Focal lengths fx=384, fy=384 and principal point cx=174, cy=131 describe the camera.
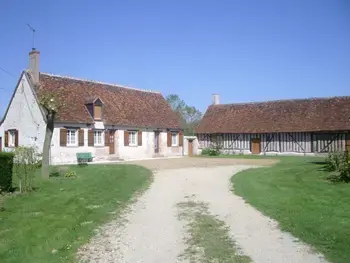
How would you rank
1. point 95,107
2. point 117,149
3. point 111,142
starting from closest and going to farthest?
point 95,107
point 111,142
point 117,149

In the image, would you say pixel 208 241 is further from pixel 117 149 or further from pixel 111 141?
pixel 117 149

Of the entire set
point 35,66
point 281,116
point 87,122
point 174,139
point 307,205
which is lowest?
point 307,205

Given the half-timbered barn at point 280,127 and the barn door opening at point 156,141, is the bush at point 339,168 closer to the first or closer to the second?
the half-timbered barn at point 280,127

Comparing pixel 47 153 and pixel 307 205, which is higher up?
pixel 47 153

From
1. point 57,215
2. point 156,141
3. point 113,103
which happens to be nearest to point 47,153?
point 57,215

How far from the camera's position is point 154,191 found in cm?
1256

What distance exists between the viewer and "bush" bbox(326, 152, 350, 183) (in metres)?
14.2

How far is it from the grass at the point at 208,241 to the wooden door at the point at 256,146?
26.1 m

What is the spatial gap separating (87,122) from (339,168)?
637 inches

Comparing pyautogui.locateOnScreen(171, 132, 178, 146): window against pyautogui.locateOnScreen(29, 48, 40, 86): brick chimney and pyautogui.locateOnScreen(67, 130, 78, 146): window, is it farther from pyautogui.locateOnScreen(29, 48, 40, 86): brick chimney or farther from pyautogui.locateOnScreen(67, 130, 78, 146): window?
pyautogui.locateOnScreen(29, 48, 40, 86): brick chimney

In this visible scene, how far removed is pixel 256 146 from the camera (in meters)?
34.6

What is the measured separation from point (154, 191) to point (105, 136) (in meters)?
15.5

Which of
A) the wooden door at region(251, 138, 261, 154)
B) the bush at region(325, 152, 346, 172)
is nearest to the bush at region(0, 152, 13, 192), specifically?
the bush at region(325, 152, 346, 172)

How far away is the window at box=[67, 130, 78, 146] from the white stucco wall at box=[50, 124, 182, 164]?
288 mm
